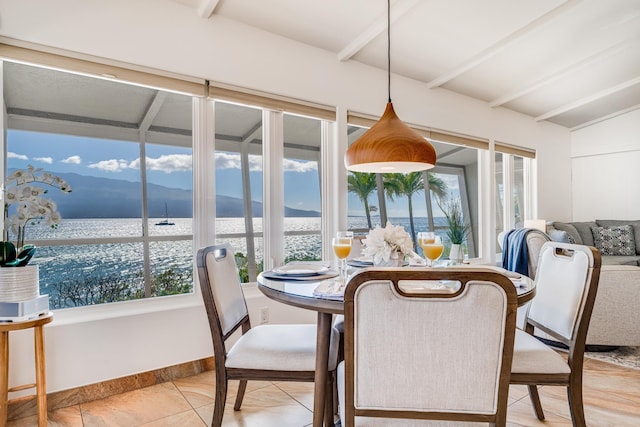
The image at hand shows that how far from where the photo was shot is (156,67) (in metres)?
2.40

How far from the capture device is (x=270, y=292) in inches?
59.8

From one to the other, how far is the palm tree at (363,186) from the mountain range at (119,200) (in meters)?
1.15

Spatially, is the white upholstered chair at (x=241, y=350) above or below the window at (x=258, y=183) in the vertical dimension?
below

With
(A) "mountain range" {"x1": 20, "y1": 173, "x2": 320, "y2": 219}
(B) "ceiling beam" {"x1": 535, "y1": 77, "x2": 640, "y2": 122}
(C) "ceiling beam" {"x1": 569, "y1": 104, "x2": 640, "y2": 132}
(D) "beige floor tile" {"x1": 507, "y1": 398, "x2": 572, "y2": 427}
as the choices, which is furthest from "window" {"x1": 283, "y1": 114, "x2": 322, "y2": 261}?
(C) "ceiling beam" {"x1": 569, "y1": 104, "x2": 640, "y2": 132}

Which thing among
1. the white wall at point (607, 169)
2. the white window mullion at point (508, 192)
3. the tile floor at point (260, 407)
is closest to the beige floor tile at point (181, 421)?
the tile floor at point (260, 407)

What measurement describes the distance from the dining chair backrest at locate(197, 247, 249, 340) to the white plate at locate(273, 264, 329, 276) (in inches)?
9.2

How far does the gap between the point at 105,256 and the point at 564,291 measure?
2.59 m

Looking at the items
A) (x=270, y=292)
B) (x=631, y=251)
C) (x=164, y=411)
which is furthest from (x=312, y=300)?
(x=631, y=251)

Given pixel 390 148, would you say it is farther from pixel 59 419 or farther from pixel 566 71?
pixel 566 71

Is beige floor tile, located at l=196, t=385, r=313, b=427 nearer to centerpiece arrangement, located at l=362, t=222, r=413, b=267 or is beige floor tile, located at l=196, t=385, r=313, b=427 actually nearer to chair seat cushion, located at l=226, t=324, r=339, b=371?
chair seat cushion, located at l=226, t=324, r=339, b=371

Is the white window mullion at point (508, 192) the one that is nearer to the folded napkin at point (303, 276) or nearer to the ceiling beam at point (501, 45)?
the ceiling beam at point (501, 45)

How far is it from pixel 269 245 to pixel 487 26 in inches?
96.8

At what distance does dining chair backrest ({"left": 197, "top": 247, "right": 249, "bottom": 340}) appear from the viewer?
5.15 ft

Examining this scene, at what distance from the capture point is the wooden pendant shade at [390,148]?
1819mm
